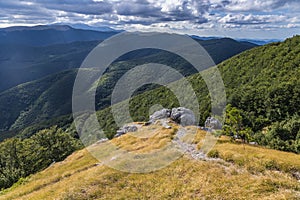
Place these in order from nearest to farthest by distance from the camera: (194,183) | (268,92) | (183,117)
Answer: (194,183)
(183,117)
(268,92)

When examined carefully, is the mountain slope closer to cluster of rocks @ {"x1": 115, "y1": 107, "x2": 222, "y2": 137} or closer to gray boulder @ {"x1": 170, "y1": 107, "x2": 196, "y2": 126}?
cluster of rocks @ {"x1": 115, "y1": 107, "x2": 222, "y2": 137}

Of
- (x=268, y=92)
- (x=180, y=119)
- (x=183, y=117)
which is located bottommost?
(x=180, y=119)

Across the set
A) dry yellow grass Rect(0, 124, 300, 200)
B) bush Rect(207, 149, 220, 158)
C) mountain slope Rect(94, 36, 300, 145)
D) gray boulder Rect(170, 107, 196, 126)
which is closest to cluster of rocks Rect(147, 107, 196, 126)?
gray boulder Rect(170, 107, 196, 126)

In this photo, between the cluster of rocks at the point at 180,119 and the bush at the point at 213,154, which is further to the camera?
the cluster of rocks at the point at 180,119

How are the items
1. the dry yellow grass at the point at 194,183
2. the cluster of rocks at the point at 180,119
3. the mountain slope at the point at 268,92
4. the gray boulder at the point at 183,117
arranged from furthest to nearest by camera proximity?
the mountain slope at the point at 268,92 < the gray boulder at the point at 183,117 < the cluster of rocks at the point at 180,119 < the dry yellow grass at the point at 194,183

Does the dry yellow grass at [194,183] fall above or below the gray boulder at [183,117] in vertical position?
above

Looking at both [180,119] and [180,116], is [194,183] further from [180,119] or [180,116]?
[180,116]

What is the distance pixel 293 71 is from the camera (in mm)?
138875

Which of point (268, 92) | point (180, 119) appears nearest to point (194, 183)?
point (180, 119)

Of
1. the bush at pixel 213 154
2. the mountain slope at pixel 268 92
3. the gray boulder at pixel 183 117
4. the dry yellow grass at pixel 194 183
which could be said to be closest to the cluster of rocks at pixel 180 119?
the gray boulder at pixel 183 117

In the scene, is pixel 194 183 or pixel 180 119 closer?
pixel 194 183

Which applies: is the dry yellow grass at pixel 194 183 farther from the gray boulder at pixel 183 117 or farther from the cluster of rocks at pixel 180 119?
the gray boulder at pixel 183 117

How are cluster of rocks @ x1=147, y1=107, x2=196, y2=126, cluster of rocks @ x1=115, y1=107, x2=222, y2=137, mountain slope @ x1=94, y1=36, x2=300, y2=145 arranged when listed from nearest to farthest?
cluster of rocks @ x1=115, y1=107, x2=222, y2=137
cluster of rocks @ x1=147, y1=107, x2=196, y2=126
mountain slope @ x1=94, y1=36, x2=300, y2=145

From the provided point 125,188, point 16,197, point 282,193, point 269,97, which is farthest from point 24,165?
point 269,97
